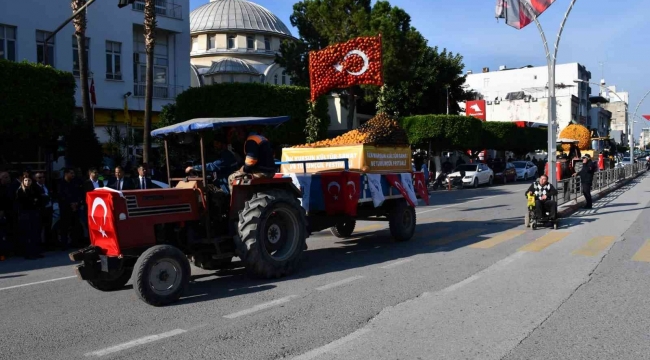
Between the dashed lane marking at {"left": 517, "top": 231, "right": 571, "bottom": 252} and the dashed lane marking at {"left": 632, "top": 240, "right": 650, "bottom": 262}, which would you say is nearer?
the dashed lane marking at {"left": 632, "top": 240, "right": 650, "bottom": 262}

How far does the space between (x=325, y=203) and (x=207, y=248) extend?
280 cm

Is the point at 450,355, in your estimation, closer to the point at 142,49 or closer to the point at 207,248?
the point at 207,248

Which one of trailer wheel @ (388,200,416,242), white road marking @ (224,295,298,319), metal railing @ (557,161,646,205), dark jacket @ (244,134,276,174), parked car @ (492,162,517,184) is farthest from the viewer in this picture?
parked car @ (492,162,517,184)

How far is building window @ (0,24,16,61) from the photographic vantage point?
24406 mm

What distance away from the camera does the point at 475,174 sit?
118 feet

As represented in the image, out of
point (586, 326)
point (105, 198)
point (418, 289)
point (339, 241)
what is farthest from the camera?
point (339, 241)

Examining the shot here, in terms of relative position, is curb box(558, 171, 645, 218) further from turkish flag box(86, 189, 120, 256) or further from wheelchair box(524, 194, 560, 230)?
turkish flag box(86, 189, 120, 256)

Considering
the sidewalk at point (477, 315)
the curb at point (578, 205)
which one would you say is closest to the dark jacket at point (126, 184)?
the sidewalk at point (477, 315)

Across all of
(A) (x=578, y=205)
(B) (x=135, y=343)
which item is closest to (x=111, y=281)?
(B) (x=135, y=343)

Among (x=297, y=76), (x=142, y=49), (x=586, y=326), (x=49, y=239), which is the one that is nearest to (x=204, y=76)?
(x=297, y=76)

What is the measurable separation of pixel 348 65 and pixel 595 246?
26.9ft

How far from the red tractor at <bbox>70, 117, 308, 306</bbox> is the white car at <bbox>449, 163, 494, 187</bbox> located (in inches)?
1081

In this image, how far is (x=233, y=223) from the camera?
8.45m

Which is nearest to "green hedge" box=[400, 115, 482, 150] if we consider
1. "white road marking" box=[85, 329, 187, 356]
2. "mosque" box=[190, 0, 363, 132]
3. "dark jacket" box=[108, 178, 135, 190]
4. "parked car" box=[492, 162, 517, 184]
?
"parked car" box=[492, 162, 517, 184]
